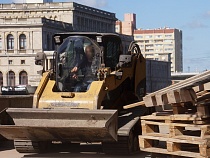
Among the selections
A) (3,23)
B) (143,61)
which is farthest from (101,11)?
(143,61)

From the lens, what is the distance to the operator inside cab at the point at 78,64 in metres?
15.7

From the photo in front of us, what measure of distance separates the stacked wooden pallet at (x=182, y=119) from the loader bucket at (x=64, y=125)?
161cm

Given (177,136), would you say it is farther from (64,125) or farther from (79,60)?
(79,60)

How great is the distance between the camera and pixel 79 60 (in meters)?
15.8

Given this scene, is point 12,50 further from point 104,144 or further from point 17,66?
point 104,144

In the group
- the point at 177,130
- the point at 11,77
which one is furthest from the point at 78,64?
the point at 11,77

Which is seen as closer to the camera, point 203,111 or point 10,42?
point 203,111

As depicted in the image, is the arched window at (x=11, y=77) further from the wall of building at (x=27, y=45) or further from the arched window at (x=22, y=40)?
the arched window at (x=22, y=40)

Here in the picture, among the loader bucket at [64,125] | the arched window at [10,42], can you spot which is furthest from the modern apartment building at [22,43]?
the loader bucket at [64,125]

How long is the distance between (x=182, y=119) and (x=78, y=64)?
191 inches

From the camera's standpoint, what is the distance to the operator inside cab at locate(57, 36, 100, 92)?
15.7 m

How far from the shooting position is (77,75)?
51.5ft

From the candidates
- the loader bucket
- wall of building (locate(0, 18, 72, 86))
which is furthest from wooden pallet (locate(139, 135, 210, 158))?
Answer: wall of building (locate(0, 18, 72, 86))

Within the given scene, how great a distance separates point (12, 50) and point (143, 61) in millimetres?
99779
